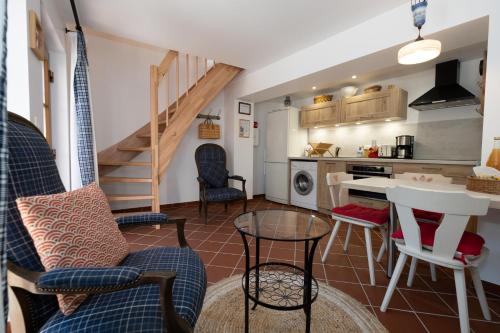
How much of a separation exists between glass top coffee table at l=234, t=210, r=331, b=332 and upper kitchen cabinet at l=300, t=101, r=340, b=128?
2883 mm

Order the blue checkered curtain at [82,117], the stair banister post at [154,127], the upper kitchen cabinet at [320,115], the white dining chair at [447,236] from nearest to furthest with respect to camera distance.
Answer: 1. the white dining chair at [447,236]
2. the blue checkered curtain at [82,117]
3. the stair banister post at [154,127]
4. the upper kitchen cabinet at [320,115]

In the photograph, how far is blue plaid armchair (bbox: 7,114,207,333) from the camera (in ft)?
2.13

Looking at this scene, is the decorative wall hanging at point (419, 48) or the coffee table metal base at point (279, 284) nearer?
the coffee table metal base at point (279, 284)

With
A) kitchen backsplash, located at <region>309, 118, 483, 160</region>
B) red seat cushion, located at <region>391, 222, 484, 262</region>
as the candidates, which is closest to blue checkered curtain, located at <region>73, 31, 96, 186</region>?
red seat cushion, located at <region>391, 222, 484, 262</region>

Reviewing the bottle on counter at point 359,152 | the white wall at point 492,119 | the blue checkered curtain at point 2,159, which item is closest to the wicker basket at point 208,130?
the bottle on counter at point 359,152

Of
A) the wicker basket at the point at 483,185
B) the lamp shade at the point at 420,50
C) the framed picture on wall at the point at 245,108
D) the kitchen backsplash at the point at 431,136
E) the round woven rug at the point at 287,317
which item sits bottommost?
the round woven rug at the point at 287,317

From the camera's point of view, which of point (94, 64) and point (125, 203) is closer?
point (94, 64)

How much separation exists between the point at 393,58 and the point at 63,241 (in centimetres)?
311

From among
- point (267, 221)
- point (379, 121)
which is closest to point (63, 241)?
point (267, 221)

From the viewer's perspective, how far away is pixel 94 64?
3322 mm

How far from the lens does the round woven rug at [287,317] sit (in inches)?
50.8

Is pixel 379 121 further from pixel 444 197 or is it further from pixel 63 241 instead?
pixel 63 241

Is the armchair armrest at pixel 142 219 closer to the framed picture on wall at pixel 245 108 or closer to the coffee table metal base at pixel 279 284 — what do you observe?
the coffee table metal base at pixel 279 284

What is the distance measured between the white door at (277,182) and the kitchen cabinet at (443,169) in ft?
6.29
